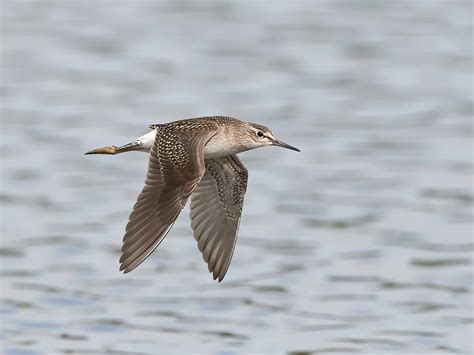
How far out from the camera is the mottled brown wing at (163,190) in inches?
410

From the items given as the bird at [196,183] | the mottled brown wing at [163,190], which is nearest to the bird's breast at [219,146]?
the bird at [196,183]

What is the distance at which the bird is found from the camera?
34.5 feet

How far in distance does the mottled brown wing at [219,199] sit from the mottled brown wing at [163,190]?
4.38 ft

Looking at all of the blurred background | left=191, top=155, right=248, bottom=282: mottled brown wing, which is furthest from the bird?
the blurred background

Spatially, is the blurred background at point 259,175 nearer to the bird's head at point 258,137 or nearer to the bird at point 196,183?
the bird at point 196,183

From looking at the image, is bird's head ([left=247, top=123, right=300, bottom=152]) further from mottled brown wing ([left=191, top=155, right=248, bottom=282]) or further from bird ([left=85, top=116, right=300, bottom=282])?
mottled brown wing ([left=191, top=155, right=248, bottom=282])

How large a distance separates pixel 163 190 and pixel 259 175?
28.3 ft

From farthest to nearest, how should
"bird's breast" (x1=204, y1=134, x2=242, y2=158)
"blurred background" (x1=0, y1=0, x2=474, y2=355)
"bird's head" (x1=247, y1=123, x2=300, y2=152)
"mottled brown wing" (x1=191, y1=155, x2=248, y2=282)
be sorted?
"blurred background" (x1=0, y1=0, x2=474, y2=355)
"mottled brown wing" (x1=191, y1=155, x2=248, y2=282)
"bird's head" (x1=247, y1=123, x2=300, y2=152)
"bird's breast" (x1=204, y1=134, x2=242, y2=158)

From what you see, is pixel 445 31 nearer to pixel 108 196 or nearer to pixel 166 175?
Answer: pixel 108 196

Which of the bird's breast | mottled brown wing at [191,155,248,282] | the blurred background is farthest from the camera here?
A: the blurred background

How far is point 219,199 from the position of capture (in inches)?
492

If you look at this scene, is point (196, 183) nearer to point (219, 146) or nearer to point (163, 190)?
point (163, 190)

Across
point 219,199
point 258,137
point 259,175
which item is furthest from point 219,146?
point 259,175

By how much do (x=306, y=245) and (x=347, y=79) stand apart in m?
8.38
